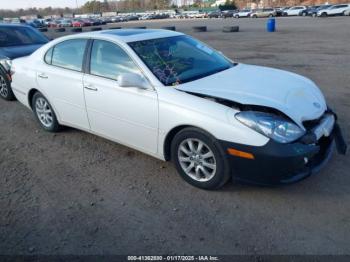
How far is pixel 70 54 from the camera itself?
4.57m

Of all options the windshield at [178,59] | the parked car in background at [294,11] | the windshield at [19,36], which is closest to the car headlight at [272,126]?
the windshield at [178,59]

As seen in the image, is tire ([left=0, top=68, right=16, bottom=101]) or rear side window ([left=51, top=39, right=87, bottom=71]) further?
tire ([left=0, top=68, right=16, bottom=101])

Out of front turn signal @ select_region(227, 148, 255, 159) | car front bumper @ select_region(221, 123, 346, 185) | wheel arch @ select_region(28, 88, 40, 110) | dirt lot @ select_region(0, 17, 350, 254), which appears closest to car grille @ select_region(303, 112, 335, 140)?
car front bumper @ select_region(221, 123, 346, 185)

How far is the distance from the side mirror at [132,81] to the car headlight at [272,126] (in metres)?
1.12

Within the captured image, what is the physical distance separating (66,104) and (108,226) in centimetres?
218

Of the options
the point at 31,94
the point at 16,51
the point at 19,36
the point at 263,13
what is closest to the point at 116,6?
the point at 263,13

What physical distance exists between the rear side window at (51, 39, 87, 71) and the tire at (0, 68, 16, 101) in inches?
115

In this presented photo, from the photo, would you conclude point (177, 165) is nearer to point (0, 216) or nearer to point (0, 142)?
point (0, 216)

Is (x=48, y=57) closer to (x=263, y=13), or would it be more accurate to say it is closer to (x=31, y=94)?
(x=31, y=94)

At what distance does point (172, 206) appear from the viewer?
3.34m

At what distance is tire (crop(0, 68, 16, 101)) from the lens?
23.4 ft

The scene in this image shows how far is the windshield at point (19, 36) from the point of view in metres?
7.91

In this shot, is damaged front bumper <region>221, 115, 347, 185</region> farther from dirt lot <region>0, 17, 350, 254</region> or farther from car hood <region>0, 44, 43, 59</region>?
car hood <region>0, 44, 43, 59</region>

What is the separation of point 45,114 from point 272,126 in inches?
143
